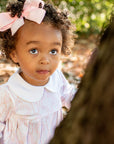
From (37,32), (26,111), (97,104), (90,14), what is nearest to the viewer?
(97,104)

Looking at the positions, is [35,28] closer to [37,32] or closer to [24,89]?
[37,32]

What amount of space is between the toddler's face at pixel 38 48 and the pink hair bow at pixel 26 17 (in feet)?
0.16

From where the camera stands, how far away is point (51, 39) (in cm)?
180

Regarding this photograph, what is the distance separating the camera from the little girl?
1.80m

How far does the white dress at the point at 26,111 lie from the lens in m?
1.85

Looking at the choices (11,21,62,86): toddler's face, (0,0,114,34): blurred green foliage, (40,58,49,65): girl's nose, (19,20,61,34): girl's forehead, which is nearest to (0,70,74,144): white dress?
(11,21,62,86): toddler's face

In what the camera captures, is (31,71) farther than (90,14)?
No

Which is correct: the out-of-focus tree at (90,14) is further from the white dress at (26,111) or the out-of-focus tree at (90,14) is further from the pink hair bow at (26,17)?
the white dress at (26,111)

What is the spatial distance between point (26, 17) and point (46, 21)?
0.16 meters

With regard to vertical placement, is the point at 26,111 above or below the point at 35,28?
below

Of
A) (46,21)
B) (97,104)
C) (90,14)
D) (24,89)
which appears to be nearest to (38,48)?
(46,21)

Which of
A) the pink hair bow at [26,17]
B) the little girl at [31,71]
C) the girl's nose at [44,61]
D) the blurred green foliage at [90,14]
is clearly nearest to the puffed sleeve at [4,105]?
the little girl at [31,71]

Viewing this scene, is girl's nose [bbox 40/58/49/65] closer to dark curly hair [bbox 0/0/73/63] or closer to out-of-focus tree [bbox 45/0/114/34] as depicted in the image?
dark curly hair [bbox 0/0/73/63]

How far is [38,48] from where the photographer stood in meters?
1.79
